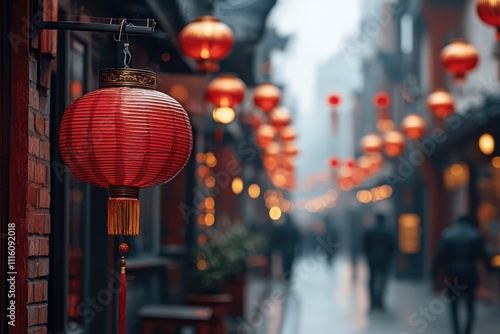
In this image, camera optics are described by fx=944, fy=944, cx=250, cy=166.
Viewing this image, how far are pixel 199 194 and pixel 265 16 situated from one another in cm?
350

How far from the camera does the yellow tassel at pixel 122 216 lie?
5.20 m

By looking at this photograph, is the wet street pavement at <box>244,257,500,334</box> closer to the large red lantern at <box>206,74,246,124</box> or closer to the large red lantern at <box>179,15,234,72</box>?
the large red lantern at <box>206,74,246,124</box>

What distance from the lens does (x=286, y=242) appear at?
27.3 meters

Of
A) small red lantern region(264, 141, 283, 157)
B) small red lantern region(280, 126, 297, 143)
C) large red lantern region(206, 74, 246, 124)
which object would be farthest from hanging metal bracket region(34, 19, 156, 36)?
small red lantern region(264, 141, 283, 157)

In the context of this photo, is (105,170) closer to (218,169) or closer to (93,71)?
(93,71)

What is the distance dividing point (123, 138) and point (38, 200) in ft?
2.63

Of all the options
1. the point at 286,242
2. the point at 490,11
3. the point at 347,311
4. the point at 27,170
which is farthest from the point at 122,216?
the point at 286,242

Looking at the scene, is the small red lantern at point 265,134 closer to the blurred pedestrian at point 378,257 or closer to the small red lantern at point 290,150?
the blurred pedestrian at point 378,257

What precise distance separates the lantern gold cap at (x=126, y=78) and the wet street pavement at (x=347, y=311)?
1011 cm

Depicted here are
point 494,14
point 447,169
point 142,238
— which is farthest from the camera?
point 447,169

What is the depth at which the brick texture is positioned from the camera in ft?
17.7

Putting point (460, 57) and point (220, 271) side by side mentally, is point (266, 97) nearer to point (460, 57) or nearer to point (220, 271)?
point (220, 271)

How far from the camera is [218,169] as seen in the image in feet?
79.2

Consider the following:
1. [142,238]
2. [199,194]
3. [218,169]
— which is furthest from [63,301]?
[218,169]
